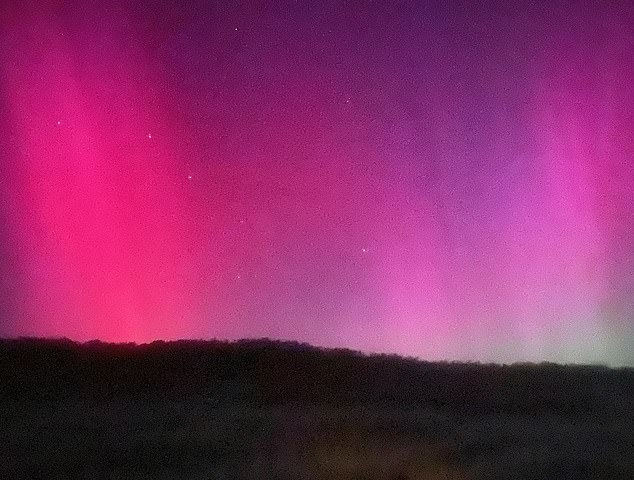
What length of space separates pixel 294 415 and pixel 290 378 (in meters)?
0.10

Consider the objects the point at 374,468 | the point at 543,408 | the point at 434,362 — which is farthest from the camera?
the point at 434,362

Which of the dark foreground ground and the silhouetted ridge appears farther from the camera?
the silhouetted ridge

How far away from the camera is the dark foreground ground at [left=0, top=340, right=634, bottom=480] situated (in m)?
0.76

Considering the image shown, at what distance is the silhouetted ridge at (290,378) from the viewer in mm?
941

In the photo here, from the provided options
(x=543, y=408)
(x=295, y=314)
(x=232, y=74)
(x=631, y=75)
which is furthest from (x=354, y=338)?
(x=631, y=75)

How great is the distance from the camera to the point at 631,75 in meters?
1.02

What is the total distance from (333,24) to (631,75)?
38cm

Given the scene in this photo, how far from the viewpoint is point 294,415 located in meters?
0.88

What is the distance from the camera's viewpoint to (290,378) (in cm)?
98

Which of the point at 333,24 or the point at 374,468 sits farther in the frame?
the point at 333,24

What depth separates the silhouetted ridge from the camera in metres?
0.94

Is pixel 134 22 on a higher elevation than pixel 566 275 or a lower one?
higher

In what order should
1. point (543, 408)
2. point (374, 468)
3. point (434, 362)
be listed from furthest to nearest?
point (434, 362) → point (543, 408) → point (374, 468)

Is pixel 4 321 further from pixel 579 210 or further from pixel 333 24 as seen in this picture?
pixel 579 210
